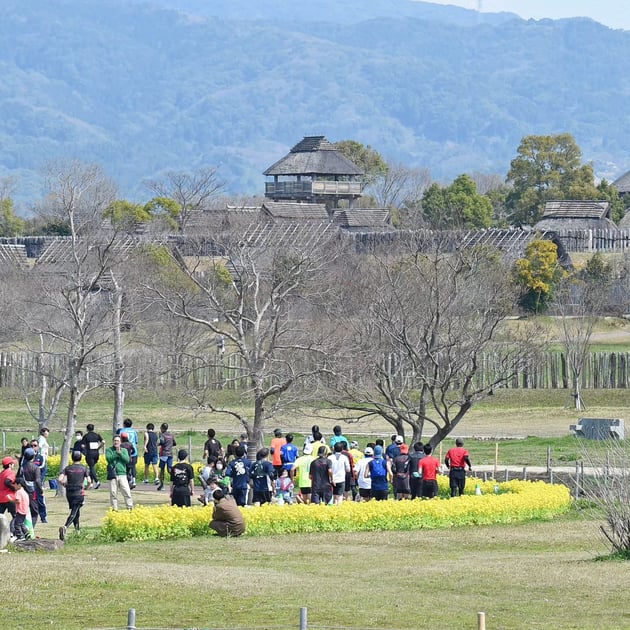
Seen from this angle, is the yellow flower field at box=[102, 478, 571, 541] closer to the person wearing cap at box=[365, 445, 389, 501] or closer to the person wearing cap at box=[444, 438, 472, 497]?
the person wearing cap at box=[444, 438, 472, 497]

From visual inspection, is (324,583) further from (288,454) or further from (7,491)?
(288,454)

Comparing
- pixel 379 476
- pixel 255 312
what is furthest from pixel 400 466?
pixel 255 312

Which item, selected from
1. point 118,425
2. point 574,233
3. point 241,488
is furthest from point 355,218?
point 241,488

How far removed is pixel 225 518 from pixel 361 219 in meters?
73.9

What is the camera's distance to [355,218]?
323ft

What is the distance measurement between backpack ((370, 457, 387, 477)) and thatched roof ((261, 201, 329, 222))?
196 ft

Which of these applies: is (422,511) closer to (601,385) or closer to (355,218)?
(601,385)

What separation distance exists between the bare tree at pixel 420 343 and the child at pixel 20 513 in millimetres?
11542

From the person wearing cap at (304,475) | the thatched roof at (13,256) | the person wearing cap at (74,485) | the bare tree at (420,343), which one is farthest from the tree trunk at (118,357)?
the thatched roof at (13,256)

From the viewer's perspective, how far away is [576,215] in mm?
95062

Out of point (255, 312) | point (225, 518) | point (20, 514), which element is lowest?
point (225, 518)

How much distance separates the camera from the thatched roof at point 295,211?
91.4 meters

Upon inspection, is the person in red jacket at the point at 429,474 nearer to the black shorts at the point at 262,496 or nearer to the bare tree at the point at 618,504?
the black shorts at the point at 262,496

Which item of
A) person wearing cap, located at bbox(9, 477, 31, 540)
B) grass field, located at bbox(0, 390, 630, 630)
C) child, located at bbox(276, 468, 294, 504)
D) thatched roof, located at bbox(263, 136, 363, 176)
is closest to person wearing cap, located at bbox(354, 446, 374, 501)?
child, located at bbox(276, 468, 294, 504)
